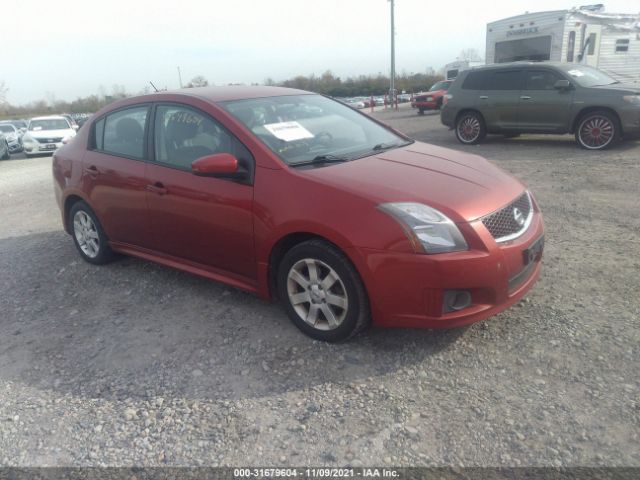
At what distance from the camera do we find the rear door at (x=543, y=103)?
408 inches

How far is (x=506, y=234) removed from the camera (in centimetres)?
321

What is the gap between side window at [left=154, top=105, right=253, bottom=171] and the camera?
3739 millimetres

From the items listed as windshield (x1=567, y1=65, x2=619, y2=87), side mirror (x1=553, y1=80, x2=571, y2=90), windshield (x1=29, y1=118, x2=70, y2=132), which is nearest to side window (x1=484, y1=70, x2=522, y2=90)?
side mirror (x1=553, y1=80, x2=571, y2=90)

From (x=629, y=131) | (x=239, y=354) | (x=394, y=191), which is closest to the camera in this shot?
(x=394, y=191)

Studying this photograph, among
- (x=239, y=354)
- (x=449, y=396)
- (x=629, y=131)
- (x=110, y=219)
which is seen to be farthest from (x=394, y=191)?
(x=629, y=131)

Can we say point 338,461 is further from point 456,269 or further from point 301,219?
point 301,219

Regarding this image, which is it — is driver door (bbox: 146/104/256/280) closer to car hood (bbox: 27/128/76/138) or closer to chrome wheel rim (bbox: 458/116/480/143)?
chrome wheel rim (bbox: 458/116/480/143)

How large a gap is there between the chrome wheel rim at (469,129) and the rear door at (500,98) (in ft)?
0.87

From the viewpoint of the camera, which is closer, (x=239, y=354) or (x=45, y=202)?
(x=239, y=354)

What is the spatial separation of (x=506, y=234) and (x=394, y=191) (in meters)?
0.74

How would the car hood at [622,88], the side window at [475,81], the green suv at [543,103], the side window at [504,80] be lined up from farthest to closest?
the side window at [475,81] < the side window at [504,80] < the green suv at [543,103] < the car hood at [622,88]

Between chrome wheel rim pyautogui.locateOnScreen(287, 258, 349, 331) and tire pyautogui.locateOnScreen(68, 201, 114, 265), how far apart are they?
7.83ft

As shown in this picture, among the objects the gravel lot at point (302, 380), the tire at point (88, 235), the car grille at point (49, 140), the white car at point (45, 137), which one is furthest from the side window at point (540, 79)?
the car grille at point (49, 140)

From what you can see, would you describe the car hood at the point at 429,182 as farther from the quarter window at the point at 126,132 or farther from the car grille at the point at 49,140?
the car grille at the point at 49,140
